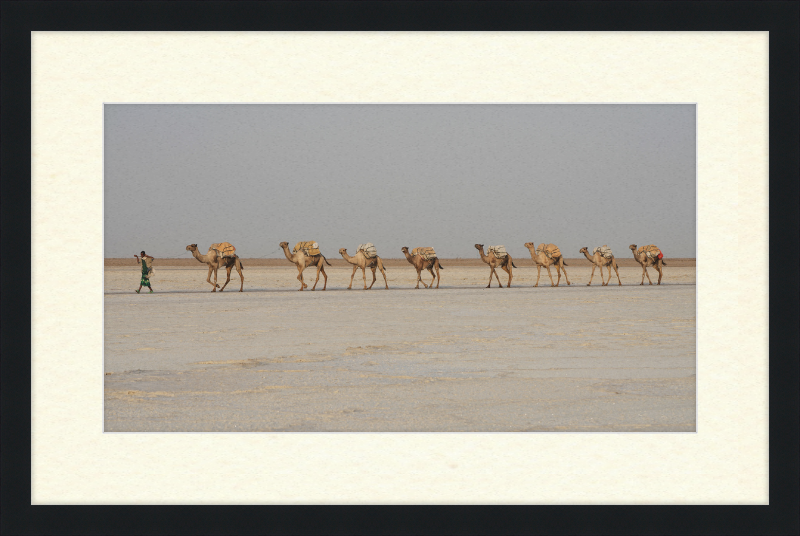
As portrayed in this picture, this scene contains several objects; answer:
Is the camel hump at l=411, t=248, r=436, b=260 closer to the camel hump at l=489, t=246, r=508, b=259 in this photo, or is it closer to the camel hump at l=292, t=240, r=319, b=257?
the camel hump at l=489, t=246, r=508, b=259

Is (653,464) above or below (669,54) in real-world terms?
below

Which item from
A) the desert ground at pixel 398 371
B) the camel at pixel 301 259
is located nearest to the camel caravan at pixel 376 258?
the camel at pixel 301 259

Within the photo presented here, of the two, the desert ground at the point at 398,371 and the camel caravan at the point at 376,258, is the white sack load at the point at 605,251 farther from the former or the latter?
the desert ground at the point at 398,371

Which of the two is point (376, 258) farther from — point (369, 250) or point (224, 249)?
point (224, 249)

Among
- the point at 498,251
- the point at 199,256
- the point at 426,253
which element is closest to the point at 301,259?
the point at 199,256

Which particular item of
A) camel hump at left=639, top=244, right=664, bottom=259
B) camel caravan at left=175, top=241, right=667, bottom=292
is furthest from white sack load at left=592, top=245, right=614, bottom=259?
camel hump at left=639, top=244, right=664, bottom=259

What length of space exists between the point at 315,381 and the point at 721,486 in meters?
3.67

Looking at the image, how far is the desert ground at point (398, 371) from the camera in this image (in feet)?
16.7

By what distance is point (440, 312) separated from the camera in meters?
13.3

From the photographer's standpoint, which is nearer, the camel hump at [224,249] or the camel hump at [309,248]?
the camel hump at [224,249]

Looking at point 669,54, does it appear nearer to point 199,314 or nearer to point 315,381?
point 315,381

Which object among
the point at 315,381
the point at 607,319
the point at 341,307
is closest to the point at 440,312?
the point at 341,307

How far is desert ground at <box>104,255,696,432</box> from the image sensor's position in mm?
5090

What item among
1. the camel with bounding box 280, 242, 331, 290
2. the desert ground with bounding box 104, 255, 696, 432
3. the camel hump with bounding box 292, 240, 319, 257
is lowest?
the desert ground with bounding box 104, 255, 696, 432
